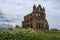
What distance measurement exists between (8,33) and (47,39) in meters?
3.54

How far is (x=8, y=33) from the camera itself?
18891 mm

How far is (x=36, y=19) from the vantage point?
46594 mm

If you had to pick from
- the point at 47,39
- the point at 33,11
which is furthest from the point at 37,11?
the point at 47,39

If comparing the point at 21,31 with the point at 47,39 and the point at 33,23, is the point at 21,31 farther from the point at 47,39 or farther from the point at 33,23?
the point at 33,23

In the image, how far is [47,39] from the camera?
786 inches

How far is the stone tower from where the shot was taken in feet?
152

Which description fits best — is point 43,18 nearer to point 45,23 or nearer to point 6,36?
point 45,23

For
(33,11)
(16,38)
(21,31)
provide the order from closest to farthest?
(16,38) → (21,31) → (33,11)

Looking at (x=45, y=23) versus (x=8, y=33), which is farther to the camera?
(x=45, y=23)

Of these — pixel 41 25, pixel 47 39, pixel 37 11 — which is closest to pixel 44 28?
pixel 41 25

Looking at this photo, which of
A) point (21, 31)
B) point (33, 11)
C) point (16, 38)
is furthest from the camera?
point (33, 11)

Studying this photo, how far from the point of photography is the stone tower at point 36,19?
152 feet

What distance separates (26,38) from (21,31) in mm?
1679

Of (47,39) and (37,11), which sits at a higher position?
(37,11)
